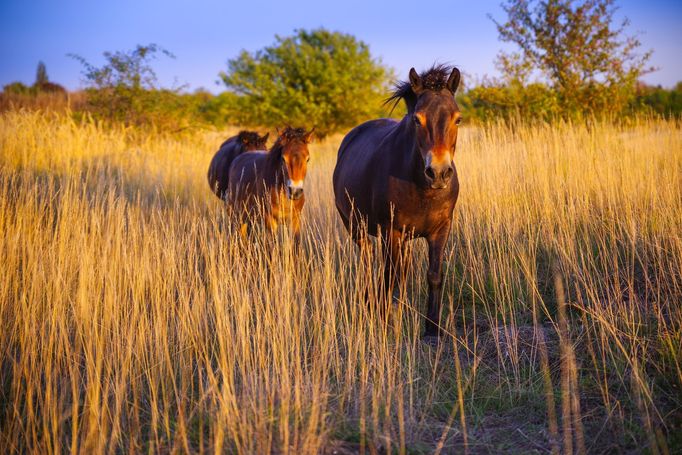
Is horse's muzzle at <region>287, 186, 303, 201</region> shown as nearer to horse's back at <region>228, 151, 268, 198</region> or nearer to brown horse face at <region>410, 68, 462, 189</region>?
horse's back at <region>228, 151, 268, 198</region>

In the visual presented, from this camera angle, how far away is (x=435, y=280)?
4.04 meters

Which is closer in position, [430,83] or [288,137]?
[430,83]

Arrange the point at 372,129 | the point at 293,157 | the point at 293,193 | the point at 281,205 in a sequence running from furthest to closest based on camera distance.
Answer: the point at 281,205, the point at 293,157, the point at 293,193, the point at 372,129

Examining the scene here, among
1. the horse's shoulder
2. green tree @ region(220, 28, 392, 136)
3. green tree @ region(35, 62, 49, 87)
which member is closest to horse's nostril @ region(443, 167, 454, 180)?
the horse's shoulder

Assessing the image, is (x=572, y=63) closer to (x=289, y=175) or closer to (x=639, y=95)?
(x=639, y=95)

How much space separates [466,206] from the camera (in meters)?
5.80

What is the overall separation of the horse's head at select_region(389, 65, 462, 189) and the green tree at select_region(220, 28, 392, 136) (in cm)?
1892

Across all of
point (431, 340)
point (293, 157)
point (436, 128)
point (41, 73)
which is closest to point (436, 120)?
point (436, 128)

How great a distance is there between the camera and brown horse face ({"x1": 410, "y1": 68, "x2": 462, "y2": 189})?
11.2ft

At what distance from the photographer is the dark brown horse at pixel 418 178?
354 centimetres

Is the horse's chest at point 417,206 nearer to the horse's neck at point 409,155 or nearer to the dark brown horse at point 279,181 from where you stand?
the horse's neck at point 409,155

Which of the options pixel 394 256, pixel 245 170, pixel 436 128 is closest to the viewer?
pixel 436 128

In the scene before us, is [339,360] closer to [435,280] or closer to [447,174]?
[435,280]

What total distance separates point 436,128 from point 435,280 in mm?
1272
